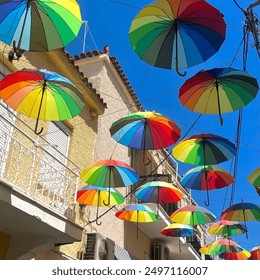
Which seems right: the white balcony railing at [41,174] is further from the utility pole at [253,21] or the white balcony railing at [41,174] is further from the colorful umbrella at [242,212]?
the utility pole at [253,21]

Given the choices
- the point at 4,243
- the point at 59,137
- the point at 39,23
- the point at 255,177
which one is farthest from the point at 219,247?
the point at 39,23

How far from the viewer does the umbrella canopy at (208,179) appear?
10.2 metres

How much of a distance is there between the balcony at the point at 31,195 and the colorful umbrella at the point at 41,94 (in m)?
0.93

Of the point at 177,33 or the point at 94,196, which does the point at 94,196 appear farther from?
the point at 177,33

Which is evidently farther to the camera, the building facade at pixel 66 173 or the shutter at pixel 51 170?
the shutter at pixel 51 170

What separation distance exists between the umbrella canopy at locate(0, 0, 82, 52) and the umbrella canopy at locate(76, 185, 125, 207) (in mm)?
5167

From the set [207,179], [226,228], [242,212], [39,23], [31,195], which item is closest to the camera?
[39,23]

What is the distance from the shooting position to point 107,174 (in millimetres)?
9602

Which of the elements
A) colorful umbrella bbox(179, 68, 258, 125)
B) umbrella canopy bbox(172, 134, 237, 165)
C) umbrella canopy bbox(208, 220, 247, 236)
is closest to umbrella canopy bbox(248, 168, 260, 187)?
umbrella canopy bbox(172, 134, 237, 165)

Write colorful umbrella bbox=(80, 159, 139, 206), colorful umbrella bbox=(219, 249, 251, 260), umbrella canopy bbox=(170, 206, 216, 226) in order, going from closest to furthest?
colorful umbrella bbox=(80, 159, 139, 206)
umbrella canopy bbox=(170, 206, 216, 226)
colorful umbrella bbox=(219, 249, 251, 260)

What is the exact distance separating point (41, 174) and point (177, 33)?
16.1 feet

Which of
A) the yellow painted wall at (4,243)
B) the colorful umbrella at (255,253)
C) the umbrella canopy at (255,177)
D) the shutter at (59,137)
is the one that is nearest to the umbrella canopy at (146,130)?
the shutter at (59,137)

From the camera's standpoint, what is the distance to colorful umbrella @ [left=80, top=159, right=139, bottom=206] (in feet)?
30.9

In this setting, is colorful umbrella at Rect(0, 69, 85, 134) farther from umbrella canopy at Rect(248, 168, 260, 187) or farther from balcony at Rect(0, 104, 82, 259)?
umbrella canopy at Rect(248, 168, 260, 187)
